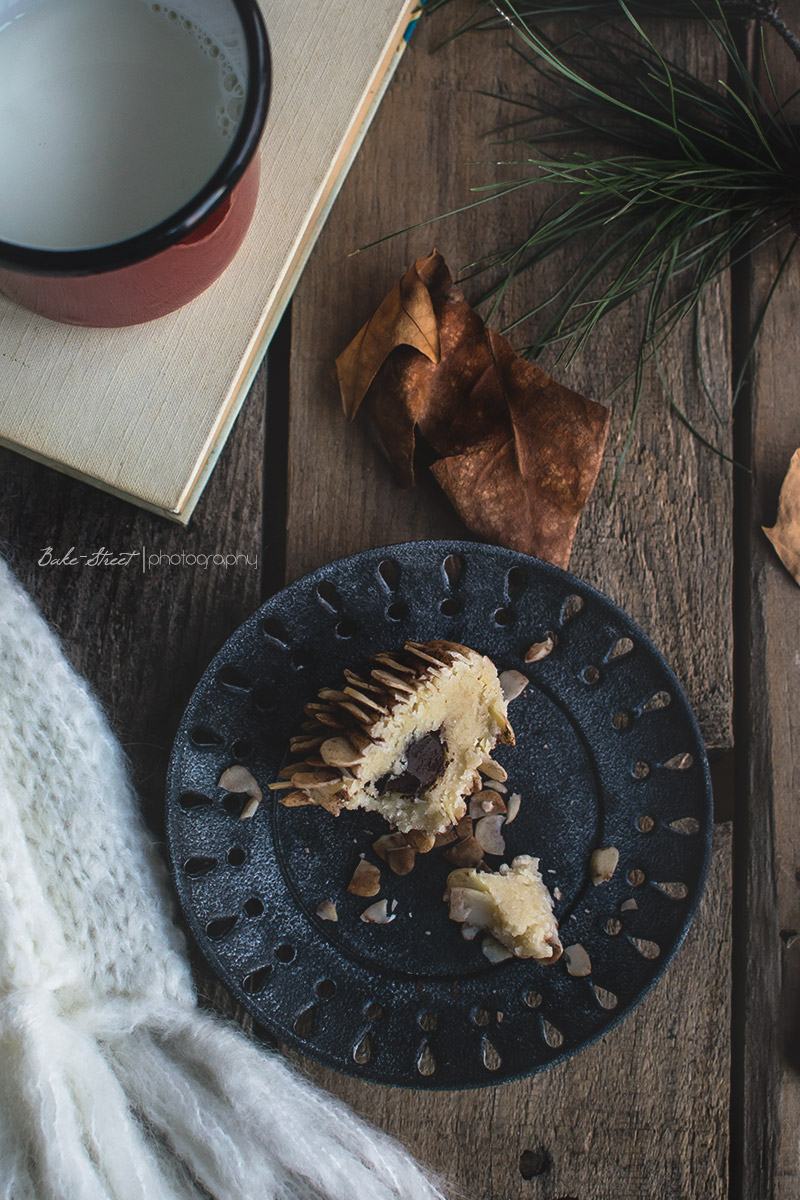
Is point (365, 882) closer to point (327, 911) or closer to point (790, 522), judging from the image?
point (327, 911)

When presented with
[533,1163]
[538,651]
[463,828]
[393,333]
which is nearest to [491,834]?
[463,828]

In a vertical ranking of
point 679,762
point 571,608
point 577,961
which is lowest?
point 577,961

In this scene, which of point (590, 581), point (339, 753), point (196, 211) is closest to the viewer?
point (196, 211)

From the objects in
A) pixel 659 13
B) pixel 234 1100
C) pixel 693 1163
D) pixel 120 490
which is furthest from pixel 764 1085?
pixel 659 13

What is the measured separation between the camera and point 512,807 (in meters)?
0.59

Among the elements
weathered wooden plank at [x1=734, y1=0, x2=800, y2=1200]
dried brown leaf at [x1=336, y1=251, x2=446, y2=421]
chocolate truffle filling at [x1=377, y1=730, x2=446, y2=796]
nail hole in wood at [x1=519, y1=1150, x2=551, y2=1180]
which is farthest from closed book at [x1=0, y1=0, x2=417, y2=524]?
nail hole in wood at [x1=519, y1=1150, x2=551, y2=1180]

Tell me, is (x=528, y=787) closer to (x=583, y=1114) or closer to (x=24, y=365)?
(x=583, y=1114)

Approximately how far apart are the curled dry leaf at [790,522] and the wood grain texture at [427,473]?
3 cm

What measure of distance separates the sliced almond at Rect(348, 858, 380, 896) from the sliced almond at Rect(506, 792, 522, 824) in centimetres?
9

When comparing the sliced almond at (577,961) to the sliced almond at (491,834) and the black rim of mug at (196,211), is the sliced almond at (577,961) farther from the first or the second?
the black rim of mug at (196,211)

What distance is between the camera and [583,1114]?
1.98 feet

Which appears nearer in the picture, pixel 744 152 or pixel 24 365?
pixel 24 365

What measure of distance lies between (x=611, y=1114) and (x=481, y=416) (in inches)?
18.3

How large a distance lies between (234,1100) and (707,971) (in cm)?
32
